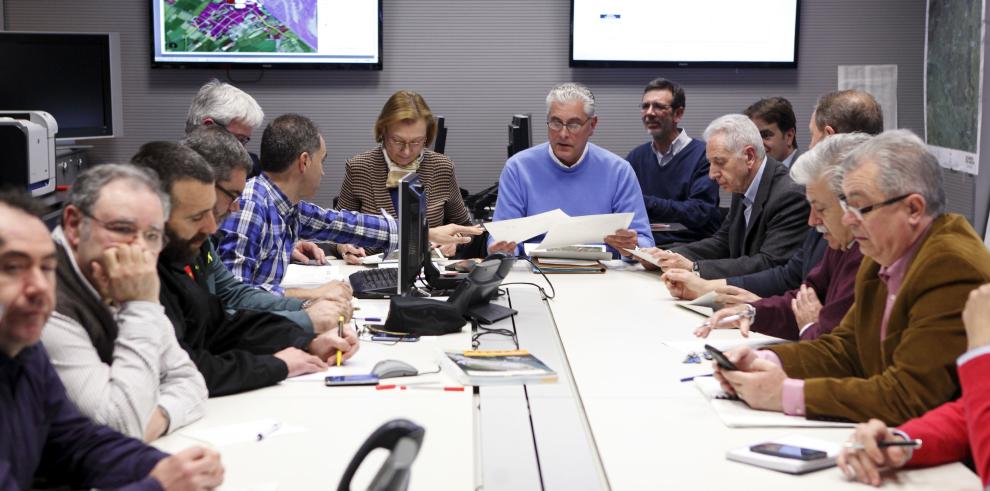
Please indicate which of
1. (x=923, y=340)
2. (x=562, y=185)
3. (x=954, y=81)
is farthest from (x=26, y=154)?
(x=954, y=81)

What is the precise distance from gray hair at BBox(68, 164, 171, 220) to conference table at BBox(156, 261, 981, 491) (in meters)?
0.50

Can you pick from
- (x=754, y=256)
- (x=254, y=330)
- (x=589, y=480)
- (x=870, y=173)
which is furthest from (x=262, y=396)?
(x=754, y=256)

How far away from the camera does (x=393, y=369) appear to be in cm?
254

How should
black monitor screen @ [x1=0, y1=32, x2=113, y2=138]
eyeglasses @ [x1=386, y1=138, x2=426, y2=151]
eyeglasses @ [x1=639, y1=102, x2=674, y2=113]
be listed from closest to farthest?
eyeglasses @ [x1=386, y1=138, x2=426, y2=151] < black monitor screen @ [x1=0, y1=32, x2=113, y2=138] < eyeglasses @ [x1=639, y1=102, x2=674, y2=113]

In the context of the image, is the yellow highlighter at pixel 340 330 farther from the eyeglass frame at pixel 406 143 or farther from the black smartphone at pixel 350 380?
the eyeglass frame at pixel 406 143

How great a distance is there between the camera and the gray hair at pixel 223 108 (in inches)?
177

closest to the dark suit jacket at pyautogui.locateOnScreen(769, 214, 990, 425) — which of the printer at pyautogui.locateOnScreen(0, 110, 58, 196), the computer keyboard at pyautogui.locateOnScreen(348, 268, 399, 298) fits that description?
the computer keyboard at pyautogui.locateOnScreen(348, 268, 399, 298)

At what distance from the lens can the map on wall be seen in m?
5.11

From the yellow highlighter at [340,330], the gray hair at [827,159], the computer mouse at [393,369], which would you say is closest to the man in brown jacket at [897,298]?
the gray hair at [827,159]

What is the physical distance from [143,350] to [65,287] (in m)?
0.18

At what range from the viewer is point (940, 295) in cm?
204

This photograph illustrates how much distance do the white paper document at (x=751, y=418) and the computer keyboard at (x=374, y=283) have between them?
1.53m

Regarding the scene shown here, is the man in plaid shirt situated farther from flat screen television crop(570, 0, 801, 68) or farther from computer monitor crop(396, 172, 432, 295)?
flat screen television crop(570, 0, 801, 68)

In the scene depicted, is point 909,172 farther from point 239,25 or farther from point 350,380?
point 239,25
